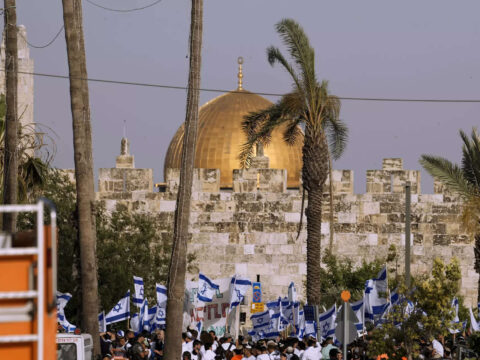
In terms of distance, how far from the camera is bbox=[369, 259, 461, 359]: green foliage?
1820 cm

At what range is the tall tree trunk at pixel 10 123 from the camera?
1912cm

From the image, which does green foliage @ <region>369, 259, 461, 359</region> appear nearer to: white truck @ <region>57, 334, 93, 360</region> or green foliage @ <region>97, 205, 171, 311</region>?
white truck @ <region>57, 334, 93, 360</region>

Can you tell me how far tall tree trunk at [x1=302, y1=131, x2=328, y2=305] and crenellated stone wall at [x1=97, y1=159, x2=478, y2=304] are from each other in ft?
21.0

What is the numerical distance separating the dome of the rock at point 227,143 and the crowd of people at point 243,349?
33.5 m

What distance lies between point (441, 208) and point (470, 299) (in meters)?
2.80

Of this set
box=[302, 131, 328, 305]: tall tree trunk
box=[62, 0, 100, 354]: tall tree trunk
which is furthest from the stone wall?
box=[62, 0, 100, 354]: tall tree trunk

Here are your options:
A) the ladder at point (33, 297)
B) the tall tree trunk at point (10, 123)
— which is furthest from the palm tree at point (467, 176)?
the ladder at point (33, 297)

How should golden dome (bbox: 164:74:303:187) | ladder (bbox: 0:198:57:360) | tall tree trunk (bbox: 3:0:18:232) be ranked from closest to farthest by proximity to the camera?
ladder (bbox: 0:198:57:360) < tall tree trunk (bbox: 3:0:18:232) < golden dome (bbox: 164:74:303:187)

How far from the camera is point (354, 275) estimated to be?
31.4 meters

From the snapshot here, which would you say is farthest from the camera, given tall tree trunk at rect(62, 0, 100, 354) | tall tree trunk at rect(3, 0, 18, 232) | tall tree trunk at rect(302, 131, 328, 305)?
tall tree trunk at rect(302, 131, 328, 305)

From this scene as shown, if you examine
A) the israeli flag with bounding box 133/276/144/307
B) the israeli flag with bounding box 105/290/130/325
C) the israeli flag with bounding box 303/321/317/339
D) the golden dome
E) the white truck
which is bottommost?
the israeli flag with bounding box 303/321/317/339

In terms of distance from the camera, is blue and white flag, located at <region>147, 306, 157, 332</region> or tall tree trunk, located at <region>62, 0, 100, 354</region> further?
blue and white flag, located at <region>147, 306, 157, 332</region>

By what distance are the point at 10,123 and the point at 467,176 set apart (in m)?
11.9

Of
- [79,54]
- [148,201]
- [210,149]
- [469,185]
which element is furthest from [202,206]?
[210,149]
